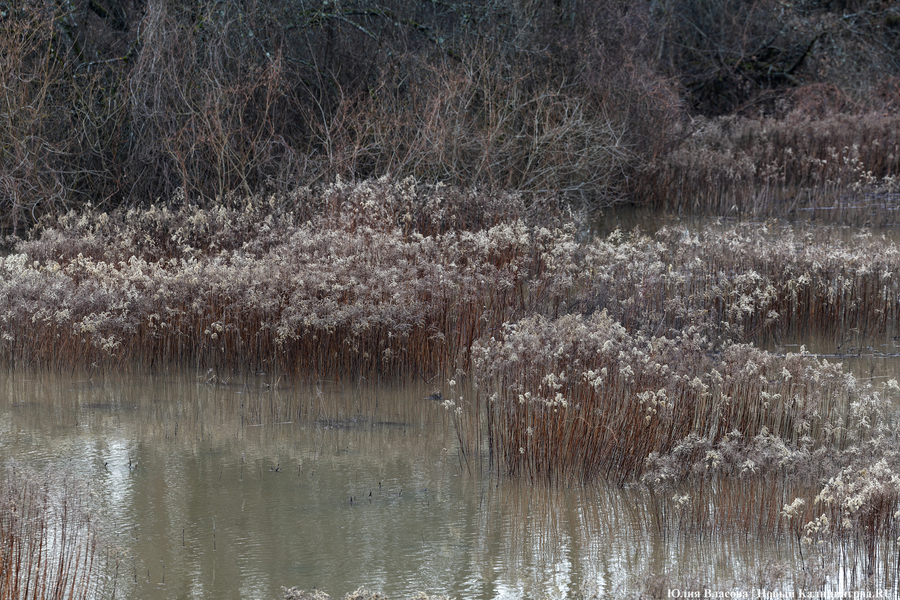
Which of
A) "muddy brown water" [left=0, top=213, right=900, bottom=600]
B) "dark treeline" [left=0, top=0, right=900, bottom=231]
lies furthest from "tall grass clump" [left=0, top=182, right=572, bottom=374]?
"dark treeline" [left=0, top=0, right=900, bottom=231]

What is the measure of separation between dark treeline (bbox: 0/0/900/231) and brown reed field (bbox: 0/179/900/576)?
2.91 feet

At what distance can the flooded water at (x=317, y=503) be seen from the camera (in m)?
4.58

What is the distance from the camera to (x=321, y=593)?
410 cm

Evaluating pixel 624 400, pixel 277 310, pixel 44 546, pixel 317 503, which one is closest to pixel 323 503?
pixel 317 503

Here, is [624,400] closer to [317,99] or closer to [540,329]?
[540,329]

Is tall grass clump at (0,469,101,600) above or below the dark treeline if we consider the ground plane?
below

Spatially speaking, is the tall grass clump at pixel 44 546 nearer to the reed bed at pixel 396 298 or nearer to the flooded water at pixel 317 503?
the flooded water at pixel 317 503

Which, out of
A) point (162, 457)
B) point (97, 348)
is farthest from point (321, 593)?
point (97, 348)

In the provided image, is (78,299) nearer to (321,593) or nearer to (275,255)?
(275,255)

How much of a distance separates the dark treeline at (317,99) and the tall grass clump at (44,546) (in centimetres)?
697

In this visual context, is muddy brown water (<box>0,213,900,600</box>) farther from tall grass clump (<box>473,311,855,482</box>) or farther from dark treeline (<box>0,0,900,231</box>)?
dark treeline (<box>0,0,900,231</box>)

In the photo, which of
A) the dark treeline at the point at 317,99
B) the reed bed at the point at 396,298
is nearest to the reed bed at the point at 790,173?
the dark treeline at the point at 317,99

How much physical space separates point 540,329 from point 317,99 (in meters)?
8.41

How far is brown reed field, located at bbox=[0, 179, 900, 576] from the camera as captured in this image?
540 centimetres
